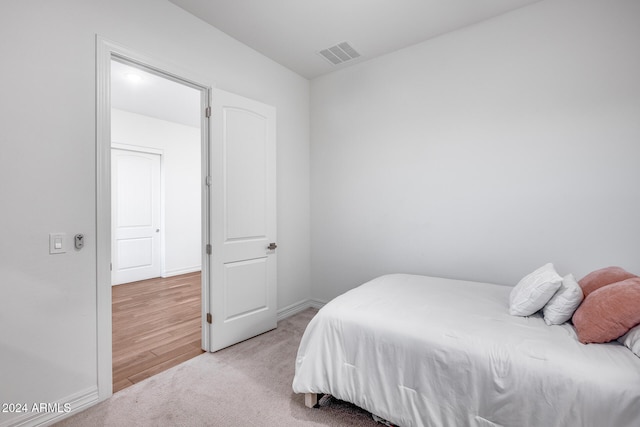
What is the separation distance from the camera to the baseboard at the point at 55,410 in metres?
1.68

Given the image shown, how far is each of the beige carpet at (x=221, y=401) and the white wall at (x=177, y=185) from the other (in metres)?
3.69

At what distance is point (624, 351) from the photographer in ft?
4.26

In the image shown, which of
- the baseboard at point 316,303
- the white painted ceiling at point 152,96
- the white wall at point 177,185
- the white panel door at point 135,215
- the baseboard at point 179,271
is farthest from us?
the baseboard at point 179,271

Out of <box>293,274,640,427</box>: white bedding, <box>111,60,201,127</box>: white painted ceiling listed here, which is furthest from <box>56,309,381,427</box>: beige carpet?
<box>111,60,201,127</box>: white painted ceiling

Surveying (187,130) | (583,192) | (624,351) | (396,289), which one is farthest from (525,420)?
(187,130)

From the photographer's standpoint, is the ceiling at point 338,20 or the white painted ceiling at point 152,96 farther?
the white painted ceiling at point 152,96

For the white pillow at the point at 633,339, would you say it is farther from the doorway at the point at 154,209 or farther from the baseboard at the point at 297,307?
the doorway at the point at 154,209

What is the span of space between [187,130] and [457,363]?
6014 mm

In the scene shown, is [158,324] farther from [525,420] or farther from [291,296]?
[525,420]

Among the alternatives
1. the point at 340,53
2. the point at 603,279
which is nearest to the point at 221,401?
the point at 603,279

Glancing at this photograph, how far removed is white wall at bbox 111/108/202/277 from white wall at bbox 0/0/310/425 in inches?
138

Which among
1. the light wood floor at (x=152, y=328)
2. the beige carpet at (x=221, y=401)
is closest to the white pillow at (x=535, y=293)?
the beige carpet at (x=221, y=401)

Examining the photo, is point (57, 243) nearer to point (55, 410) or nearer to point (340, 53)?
Result: point (55, 410)

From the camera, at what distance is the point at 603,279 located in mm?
1710
